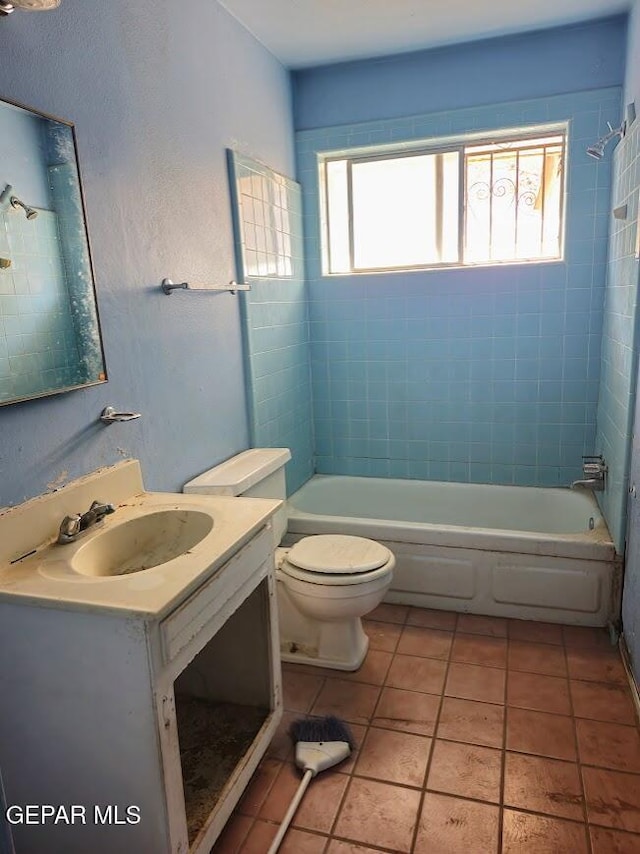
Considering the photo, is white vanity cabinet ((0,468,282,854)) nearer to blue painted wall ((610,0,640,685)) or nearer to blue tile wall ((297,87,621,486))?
blue painted wall ((610,0,640,685))

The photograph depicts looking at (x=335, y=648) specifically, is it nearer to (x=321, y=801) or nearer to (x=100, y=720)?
(x=321, y=801)

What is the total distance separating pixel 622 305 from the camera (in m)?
2.39

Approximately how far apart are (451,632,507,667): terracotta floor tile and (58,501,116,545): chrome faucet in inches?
57.9

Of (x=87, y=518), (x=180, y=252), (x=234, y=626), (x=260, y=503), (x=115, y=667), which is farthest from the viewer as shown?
(x=180, y=252)

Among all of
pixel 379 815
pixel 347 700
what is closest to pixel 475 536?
pixel 347 700

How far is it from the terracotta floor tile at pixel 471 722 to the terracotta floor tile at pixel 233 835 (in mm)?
660

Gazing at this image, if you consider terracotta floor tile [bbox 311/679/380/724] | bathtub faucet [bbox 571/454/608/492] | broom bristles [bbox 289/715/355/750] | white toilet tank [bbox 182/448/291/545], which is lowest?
terracotta floor tile [bbox 311/679/380/724]

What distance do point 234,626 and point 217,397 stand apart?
0.94m

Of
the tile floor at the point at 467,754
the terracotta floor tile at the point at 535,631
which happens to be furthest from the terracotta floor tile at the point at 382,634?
the terracotta floor tile at the point at 535,631

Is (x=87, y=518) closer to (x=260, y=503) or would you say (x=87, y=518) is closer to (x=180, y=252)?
(x=260, y=503)

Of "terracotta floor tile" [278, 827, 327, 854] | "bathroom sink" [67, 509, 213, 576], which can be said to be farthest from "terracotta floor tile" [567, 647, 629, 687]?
"bathroom sink" [67, 509, 213, 576]

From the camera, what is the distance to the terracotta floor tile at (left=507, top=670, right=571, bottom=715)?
2006mm

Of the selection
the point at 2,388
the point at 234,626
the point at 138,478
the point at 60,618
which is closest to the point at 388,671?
the point at 234,626

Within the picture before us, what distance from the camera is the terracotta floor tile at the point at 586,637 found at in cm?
235
